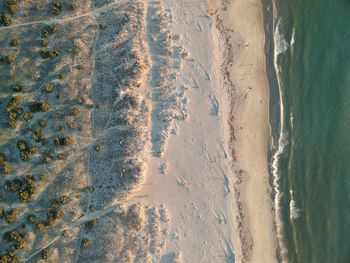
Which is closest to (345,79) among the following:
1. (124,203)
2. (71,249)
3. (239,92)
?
(239,92)

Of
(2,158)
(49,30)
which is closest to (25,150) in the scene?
(2,158)

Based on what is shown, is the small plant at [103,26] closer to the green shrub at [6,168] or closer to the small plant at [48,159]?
the small plant at [48,159]

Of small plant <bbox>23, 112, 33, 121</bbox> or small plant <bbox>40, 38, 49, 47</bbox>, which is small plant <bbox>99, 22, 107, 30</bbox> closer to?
small plant <bbox>40, 38, 49, 47</bbox>

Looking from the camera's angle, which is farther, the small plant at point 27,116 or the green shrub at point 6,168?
the small plant at point 27,116

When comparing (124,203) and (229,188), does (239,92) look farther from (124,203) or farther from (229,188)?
(124,203)

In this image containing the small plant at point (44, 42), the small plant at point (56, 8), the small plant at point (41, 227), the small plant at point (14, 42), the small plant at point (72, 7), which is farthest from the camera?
the small plant at point (72, 7)

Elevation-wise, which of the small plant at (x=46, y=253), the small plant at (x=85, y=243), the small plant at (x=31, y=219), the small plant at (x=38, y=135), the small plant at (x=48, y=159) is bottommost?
the small plant at (x=46, y=253)

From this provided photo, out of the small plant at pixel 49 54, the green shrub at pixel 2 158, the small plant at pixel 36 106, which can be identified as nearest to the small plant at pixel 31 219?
the green shrub at pixel 2 158
